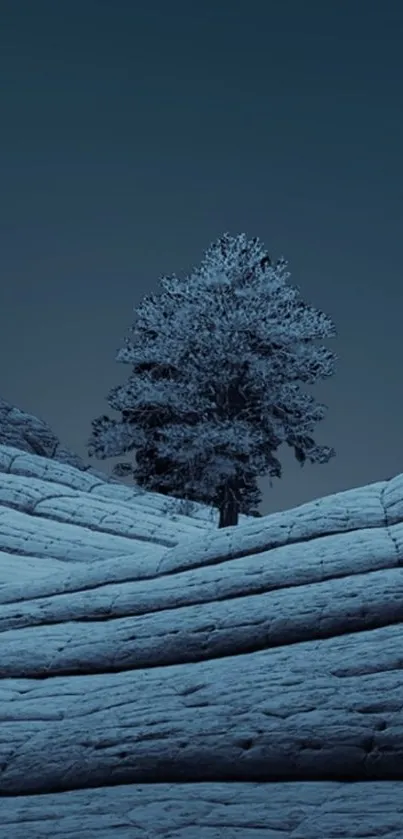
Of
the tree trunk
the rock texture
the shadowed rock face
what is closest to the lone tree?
the tree trunk

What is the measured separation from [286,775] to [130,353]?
19103 millimetres

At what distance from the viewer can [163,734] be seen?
8.48 metres

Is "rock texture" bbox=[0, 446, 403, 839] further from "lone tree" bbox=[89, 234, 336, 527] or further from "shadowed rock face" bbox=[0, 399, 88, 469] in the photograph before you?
"shadowed rock face" bbox=[0, 399, 88, 469]

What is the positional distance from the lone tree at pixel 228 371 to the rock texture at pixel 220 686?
11753mm

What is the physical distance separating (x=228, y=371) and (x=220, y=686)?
652 inches

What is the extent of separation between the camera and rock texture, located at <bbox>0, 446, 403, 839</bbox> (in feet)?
24.6

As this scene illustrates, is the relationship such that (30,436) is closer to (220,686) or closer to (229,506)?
(229,506)

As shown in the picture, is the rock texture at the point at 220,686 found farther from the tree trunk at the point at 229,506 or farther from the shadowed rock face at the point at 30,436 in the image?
the shadowed rock face at the point at 30,436

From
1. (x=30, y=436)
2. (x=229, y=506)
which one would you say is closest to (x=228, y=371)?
(x=229, y=506)


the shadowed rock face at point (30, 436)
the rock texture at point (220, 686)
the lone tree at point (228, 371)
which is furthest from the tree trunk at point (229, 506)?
the rock texture at point (220, 686)

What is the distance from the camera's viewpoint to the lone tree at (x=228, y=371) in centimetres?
2417

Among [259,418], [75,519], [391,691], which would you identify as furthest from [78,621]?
[259,418]

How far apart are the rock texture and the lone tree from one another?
1175 cm

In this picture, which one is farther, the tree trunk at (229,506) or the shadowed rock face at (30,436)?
the shadowed rock face at (30,436)
